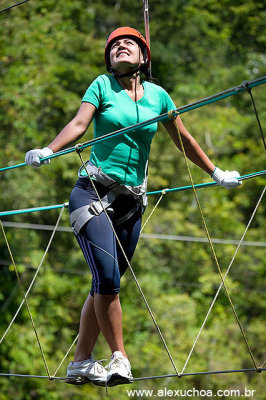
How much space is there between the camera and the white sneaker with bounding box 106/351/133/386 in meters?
2.50

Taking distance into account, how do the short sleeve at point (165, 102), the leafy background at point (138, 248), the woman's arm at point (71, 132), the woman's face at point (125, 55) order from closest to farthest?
1. the woman's arm at point (71, 132)
2. the woman's face at point (125, 55)
3. the short sleeve at point (165, 102)
4. the leafy background at point (138, 248)

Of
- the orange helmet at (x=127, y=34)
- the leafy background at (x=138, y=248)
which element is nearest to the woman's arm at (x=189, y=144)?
the orange helmet at (x=127, y=34)

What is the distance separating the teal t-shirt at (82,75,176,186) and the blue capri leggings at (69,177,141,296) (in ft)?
0.30

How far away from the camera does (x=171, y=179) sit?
37.5ft

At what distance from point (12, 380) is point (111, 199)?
7.84 m

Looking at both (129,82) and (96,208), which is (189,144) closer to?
(129,82)

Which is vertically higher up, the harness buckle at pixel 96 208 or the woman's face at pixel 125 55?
the woman's face at pixel 125 55

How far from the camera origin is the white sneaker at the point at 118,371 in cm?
250

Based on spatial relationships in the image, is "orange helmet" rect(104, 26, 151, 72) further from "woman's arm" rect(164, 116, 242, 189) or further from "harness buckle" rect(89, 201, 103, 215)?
"harness buckle" rect(89, 201, 103, 215)

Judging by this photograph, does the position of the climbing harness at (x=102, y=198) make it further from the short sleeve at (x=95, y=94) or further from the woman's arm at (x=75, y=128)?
the short sleeve at (x=95, y=94)

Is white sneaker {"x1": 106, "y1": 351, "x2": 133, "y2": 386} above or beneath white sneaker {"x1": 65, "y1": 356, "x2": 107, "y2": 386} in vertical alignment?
beneath

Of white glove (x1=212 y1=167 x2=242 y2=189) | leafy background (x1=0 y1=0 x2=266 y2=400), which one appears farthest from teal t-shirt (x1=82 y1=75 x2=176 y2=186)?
leafy background (x1=0 y1=0 x2=266 y2=400)

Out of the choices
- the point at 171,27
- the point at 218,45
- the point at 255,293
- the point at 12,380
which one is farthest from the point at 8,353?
the point at 218,45

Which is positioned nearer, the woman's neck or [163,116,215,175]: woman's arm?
the woman's neck
